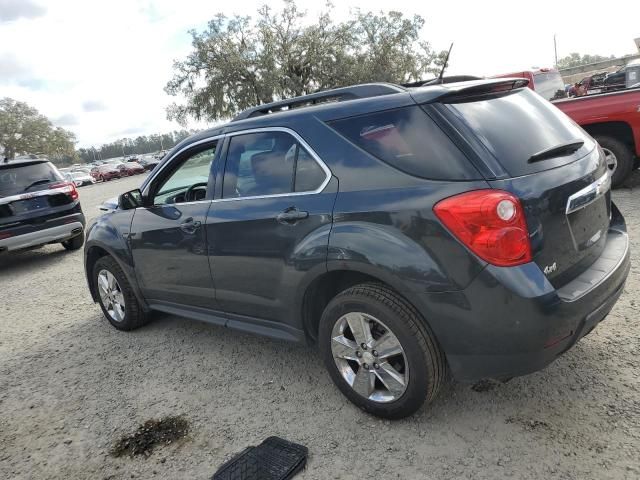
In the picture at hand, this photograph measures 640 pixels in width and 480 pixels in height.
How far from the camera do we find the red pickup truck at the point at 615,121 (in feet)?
20.9

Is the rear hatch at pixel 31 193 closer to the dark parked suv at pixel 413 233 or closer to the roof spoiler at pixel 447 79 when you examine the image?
the dark parked suv at pixel 413 233

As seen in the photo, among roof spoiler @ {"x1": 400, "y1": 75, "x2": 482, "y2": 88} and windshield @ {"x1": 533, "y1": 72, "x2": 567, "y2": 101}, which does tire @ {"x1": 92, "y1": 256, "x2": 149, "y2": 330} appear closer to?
roof spoiler @ {"x1": 400, "y1": 75, "x2": 482, "y2": 88}

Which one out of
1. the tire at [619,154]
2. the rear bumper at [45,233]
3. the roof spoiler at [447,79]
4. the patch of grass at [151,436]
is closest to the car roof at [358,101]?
the roof spoiler at [447,79]

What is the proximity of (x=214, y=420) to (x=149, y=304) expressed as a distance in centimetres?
167

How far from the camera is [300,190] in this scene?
2883 mm

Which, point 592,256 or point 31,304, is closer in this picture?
point 592,256

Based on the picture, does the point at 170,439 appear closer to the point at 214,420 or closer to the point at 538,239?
the point at 214,420

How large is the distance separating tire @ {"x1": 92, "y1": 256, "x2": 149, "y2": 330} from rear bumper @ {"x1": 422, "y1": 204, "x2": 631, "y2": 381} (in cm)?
306

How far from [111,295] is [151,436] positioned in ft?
6.82

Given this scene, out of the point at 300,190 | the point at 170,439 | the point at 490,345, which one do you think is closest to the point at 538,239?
the point at 490,345

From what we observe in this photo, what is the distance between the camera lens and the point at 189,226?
3.56m

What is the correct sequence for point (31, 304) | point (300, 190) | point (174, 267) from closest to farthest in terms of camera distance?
point (300, 190)
point (174, 267)
point (31, 304)

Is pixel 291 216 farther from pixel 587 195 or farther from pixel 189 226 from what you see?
pixel 587 195

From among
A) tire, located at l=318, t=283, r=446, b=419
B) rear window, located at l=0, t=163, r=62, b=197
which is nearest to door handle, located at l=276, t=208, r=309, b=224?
tire, located at l=318, t=283, r=446, b=419
